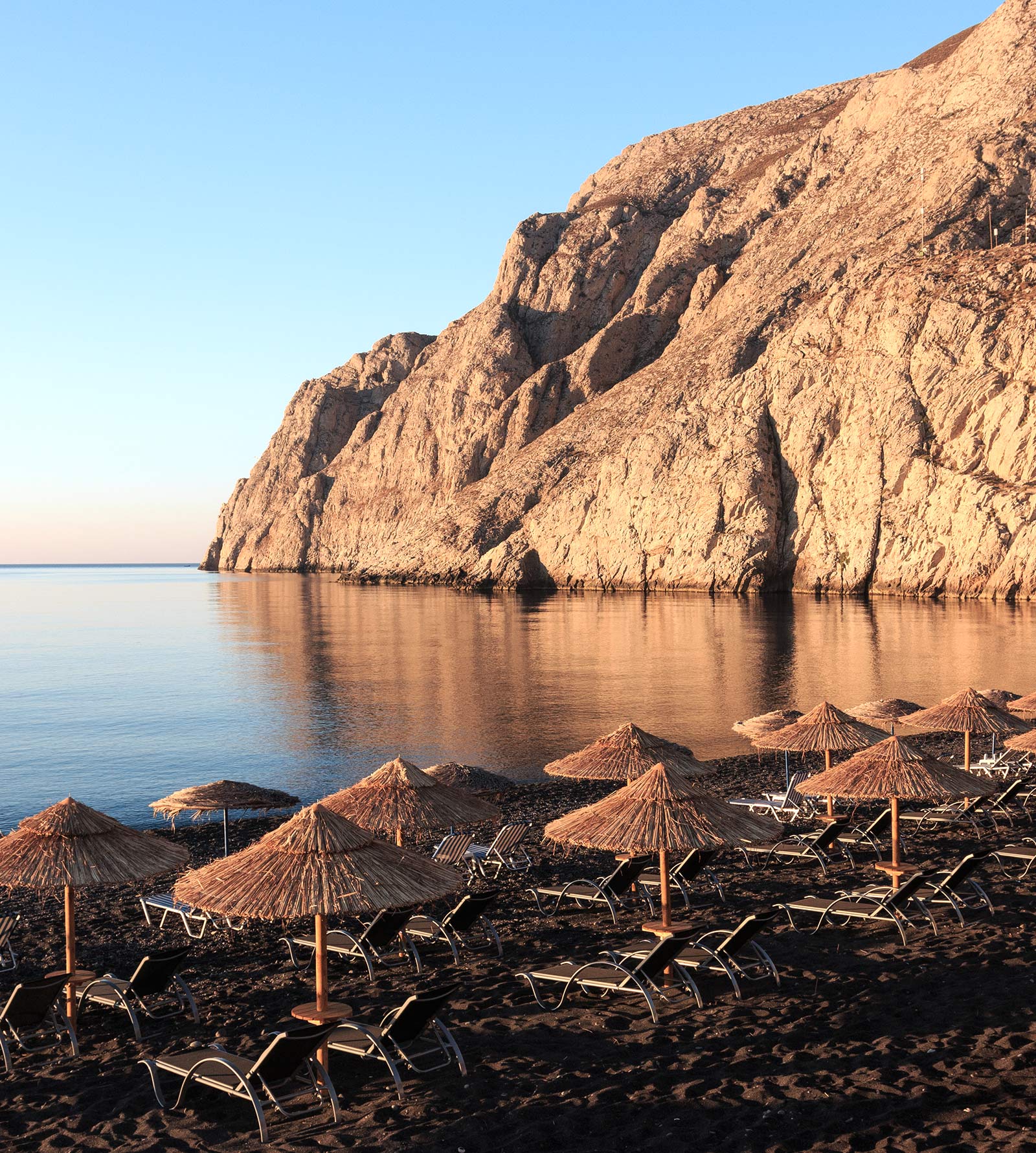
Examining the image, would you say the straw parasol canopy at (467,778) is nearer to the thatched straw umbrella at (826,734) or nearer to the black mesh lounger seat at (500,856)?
the black mesh lounger seat at (500,856)

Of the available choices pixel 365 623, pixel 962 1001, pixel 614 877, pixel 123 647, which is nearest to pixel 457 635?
pixel 365 623

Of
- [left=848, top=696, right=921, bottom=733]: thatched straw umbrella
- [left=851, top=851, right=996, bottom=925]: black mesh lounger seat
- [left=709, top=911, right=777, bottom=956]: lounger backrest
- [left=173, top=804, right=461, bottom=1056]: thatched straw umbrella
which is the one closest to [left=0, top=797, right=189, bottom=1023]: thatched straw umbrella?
[left=173, top=804, right=461, bottom=1056]: thatched straw umbrella

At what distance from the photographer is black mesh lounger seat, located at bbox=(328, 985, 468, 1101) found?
851 centimetres

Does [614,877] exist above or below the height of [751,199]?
below

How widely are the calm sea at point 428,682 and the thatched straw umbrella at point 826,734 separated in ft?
34.1

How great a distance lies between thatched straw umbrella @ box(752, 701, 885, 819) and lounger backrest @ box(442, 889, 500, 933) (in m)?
8.59

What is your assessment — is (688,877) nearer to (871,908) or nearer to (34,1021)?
(871,908)

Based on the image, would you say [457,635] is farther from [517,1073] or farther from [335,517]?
[335,517]

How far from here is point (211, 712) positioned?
42.8m

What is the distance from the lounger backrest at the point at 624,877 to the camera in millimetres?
14109

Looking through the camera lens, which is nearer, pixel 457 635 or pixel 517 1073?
pixel 517 1073

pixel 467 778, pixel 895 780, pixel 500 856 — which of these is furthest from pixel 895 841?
pixel 467 778

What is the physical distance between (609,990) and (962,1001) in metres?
3.45

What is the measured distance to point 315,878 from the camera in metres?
9.02
